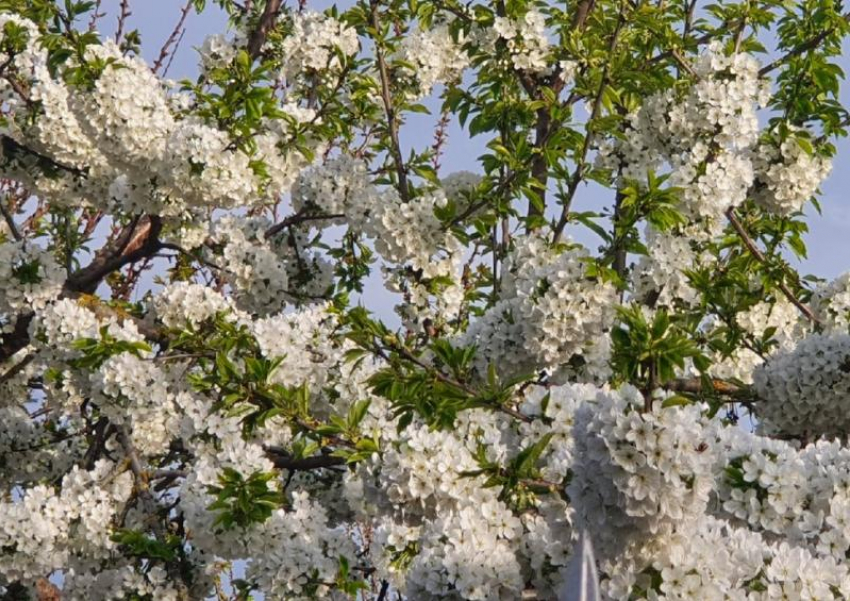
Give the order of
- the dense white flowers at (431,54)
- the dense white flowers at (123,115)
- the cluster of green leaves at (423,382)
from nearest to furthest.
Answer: the cluster of green leaves at (423,382) < the dense white flowers at (123,115) < the dense white flowers at (431,54)

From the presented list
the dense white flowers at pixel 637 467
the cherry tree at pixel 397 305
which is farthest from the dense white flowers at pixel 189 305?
the dense white flowers at pixel 637 467

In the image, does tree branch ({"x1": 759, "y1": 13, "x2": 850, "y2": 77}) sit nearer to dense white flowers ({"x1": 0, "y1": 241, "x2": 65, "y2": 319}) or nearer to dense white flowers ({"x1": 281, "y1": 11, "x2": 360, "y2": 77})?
dense white flowers ({"x1": 281, "y1": 11, "x2": 360, "y2": 77})

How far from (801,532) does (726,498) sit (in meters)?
0.29

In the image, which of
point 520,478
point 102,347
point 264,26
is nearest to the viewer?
point 520,478

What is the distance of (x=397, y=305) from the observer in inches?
277

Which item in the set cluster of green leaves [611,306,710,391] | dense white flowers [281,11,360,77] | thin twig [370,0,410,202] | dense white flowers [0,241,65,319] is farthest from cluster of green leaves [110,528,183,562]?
dense white flowers [281,11,360,77]

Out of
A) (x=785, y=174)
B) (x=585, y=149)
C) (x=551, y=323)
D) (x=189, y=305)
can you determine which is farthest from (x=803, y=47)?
(x=189, y=305)

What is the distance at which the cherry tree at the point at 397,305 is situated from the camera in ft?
15.2

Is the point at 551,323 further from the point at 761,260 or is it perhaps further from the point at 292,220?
the point at 292,220

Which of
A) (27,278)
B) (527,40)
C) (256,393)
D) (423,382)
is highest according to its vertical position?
(527,40)

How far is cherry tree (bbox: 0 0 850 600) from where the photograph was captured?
464 centimetres

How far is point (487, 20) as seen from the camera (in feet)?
23.8

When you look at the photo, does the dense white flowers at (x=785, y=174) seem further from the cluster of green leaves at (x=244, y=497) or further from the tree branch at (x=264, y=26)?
the cluster of green leaves at (x=244, y=497)

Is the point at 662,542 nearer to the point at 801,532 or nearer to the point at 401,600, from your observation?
the point at 801,532
